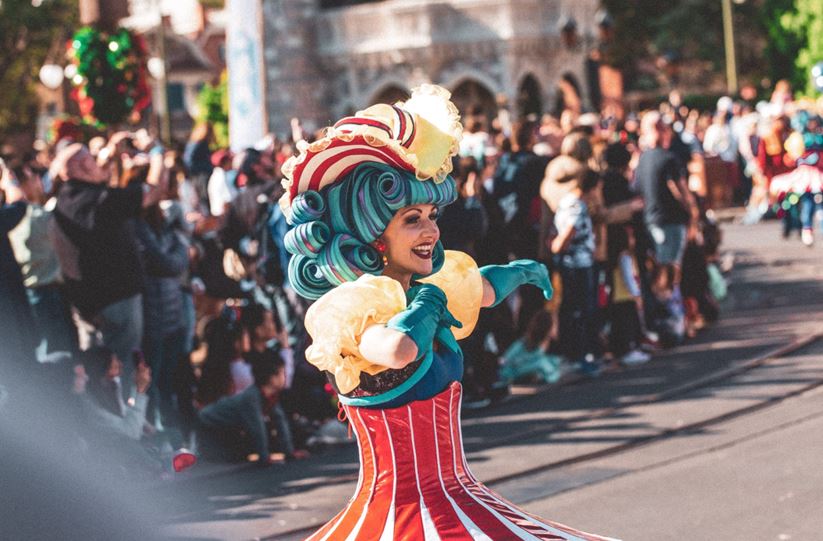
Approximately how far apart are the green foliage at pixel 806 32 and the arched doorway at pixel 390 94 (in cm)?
966

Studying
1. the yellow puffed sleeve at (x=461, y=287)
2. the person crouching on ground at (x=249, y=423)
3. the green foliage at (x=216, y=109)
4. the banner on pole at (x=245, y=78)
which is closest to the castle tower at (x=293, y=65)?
the green foliage at (x=216, y=109)

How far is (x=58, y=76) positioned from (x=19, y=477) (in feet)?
58.7

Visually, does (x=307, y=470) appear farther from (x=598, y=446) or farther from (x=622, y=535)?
(x=622, y=535)

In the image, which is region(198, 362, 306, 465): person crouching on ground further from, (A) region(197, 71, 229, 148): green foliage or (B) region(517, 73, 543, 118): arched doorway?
Answer: (B) region(517, 73, 543, 118): arched doorway

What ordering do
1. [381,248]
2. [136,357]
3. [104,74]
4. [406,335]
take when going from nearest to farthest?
[406,335] < [381,248] < [136,357] < [104,74]

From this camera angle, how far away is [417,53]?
119ft

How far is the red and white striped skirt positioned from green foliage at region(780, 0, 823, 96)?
1170 inches

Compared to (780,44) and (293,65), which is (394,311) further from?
(293,65)

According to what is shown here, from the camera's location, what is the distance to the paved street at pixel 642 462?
6605mm

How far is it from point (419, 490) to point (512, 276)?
74 centimetres

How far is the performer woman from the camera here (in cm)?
364

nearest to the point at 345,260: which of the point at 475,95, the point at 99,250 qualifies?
the point at 99,250

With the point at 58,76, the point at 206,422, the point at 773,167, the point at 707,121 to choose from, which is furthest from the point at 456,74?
the point at 206,422

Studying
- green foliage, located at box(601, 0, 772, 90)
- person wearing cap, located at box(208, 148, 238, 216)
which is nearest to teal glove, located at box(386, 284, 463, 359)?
person wearing cap, located at box(208, 148, 238, 216)
